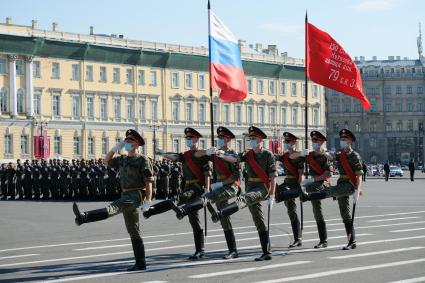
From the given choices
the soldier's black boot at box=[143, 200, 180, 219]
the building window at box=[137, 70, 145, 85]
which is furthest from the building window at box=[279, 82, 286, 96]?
the soldier's black boot at box=[143, 200, 180, 219]

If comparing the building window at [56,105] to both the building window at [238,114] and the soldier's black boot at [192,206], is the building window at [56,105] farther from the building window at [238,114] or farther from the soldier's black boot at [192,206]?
the soldier's black boot at [192,206]

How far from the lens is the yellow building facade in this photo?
75.4 m

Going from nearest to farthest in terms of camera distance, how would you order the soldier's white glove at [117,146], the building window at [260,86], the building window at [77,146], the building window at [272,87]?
the soldier's white glove at [117,146] < the building window at [77,146] < the building window at [260,86] < the building window at [272,87]

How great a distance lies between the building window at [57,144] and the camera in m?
78.5

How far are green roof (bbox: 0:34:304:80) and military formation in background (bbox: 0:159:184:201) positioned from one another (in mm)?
35364

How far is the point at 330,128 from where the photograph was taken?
145 m

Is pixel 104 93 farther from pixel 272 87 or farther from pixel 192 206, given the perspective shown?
pixel 192 206

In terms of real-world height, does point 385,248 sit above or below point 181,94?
below

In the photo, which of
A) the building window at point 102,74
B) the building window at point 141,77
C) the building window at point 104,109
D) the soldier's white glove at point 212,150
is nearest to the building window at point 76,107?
the building window at point 104,109

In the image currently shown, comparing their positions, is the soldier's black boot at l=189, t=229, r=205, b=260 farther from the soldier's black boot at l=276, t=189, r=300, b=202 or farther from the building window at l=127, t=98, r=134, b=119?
the building window at l=127, t=98, r=134, b=119

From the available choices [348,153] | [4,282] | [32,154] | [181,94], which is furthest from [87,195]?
[181,94]

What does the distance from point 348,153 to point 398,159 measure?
129010mm

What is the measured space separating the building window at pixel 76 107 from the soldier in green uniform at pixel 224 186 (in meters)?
66.9

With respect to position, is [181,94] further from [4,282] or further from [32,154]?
[4,282]
